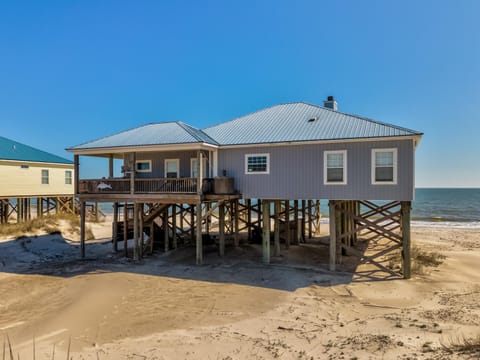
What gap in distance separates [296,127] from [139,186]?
8551mm

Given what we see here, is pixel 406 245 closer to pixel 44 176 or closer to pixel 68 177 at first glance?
pixel 44 176

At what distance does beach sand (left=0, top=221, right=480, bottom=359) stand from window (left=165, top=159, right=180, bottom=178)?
450 centimetres

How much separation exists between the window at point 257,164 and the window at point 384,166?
4.71 meters

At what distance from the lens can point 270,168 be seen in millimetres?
16219

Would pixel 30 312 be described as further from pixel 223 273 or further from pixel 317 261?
pixel 317 261

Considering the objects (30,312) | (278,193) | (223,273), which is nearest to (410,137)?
(278,193)

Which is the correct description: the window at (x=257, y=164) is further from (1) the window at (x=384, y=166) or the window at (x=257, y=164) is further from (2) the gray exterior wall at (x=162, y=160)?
(1) the window at (x=384, y=166)

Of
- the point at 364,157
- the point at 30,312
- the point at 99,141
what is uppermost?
the point at 99,141

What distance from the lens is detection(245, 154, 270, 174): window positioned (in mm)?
16297

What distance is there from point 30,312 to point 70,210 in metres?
24.1

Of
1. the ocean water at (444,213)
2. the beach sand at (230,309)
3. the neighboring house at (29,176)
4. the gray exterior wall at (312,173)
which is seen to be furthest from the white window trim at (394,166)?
the ocean water at (444,213)

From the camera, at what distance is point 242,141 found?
16.8 metres

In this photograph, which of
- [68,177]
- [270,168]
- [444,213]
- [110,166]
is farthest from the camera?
[444,213]

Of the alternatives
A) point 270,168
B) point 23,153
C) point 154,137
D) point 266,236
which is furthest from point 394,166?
point 23,153
